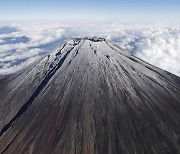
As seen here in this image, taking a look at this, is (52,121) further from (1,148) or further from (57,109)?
(1,148)

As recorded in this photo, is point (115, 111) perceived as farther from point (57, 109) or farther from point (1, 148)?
point (1, 148)

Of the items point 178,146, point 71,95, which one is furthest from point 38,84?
point 178,146

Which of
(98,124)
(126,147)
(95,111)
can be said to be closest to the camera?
(126,147)

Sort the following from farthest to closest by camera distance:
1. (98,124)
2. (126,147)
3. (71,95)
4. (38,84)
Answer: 1. (38,84)
2. (71,95)
3. (98,124)
4. (126,147)

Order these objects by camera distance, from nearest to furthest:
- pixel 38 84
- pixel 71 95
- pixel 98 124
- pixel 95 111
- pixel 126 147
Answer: pixel 126 147 < pixel 98 124 < pixel 95 111 < pixel 71 95 < pixel 38 84

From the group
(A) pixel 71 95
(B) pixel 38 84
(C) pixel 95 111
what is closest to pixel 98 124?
(C) pixel 95 111

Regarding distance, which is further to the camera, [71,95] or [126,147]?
[71,95]
